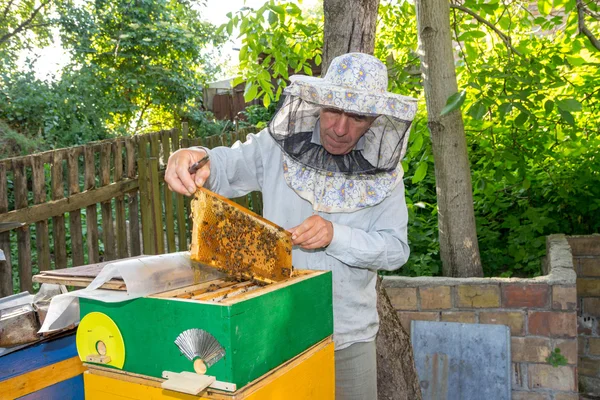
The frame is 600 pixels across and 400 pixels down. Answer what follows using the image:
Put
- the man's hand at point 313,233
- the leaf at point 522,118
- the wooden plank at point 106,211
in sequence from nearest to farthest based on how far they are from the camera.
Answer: the man's hand at point 313,233 → the leaf at point 522,118 → the wooden plank at point 106,211

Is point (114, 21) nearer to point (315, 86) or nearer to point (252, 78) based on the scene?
point (252, 78)

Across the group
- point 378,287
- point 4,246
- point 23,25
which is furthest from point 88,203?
point 23,25

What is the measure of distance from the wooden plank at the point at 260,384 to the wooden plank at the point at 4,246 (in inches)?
83.7

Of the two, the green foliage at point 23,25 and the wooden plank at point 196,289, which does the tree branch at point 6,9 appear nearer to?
the green foliage at point 23,25

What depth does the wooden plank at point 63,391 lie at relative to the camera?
158 cm

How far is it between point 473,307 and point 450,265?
479 mm

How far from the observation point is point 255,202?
6117 millimetres

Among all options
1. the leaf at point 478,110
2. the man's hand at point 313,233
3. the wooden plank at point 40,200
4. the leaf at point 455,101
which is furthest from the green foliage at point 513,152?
the man's hand at point 313,233

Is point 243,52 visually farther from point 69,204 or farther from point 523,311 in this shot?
point 523,311

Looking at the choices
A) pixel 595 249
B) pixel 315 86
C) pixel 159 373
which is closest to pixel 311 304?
pixel 159 373

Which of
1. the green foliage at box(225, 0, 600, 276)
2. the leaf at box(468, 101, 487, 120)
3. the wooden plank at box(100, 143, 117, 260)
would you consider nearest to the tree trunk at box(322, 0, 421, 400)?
the leaf at box(468, 101, 487, 120)

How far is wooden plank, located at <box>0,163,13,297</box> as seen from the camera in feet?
11.3

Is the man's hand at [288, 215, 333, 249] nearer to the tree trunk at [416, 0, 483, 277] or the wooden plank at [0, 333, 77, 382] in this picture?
Result: the wooden plank at [0, 333, 77, 382]

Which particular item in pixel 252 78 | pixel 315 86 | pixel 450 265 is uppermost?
pixel 252 78
